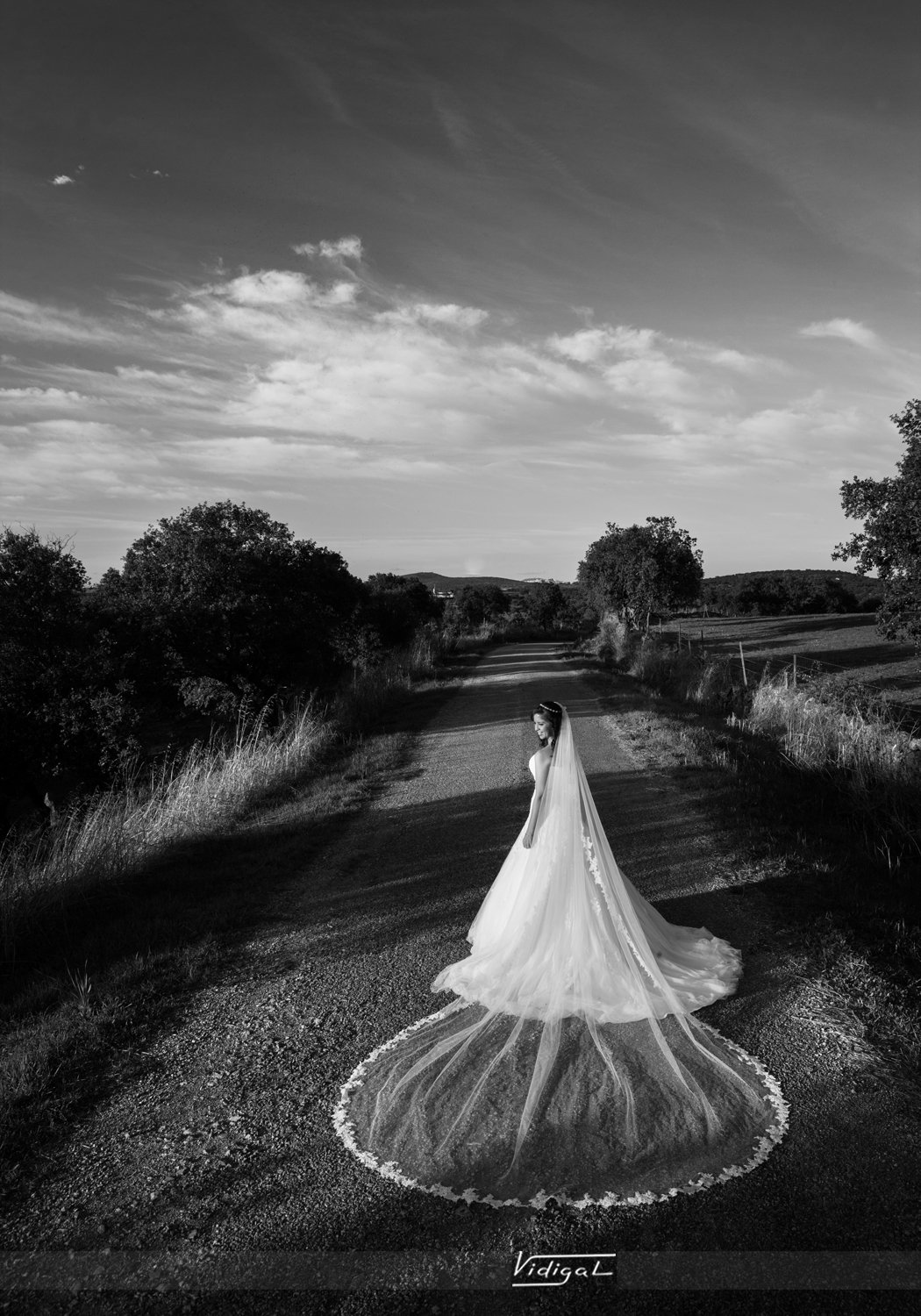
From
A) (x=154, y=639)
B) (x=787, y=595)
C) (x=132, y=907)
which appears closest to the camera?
(x=132, y=907)

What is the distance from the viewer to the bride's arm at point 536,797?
18.0 ft

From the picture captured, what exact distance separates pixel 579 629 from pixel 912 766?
57.8 m

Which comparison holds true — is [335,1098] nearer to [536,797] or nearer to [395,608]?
[536,797]

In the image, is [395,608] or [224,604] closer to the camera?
[224,604]

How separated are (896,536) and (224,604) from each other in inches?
566

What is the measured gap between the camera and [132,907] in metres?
6.80

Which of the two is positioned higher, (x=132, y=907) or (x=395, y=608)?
(x=395, y=608)

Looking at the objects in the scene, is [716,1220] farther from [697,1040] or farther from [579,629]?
[579,629]

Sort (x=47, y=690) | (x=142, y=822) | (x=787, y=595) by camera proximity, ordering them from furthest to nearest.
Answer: (x=787, y=595)
(x=47, y=690)
(x=142, y=822)

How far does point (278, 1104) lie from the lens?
12.5 feet

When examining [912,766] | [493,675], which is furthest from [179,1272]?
[493,675]

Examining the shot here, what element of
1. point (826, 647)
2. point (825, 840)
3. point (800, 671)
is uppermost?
point (826, 647)

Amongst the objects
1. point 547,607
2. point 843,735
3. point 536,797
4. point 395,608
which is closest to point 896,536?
point 843,735

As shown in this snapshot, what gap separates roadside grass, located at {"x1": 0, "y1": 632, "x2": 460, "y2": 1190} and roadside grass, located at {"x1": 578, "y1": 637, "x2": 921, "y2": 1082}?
13.4 feet
